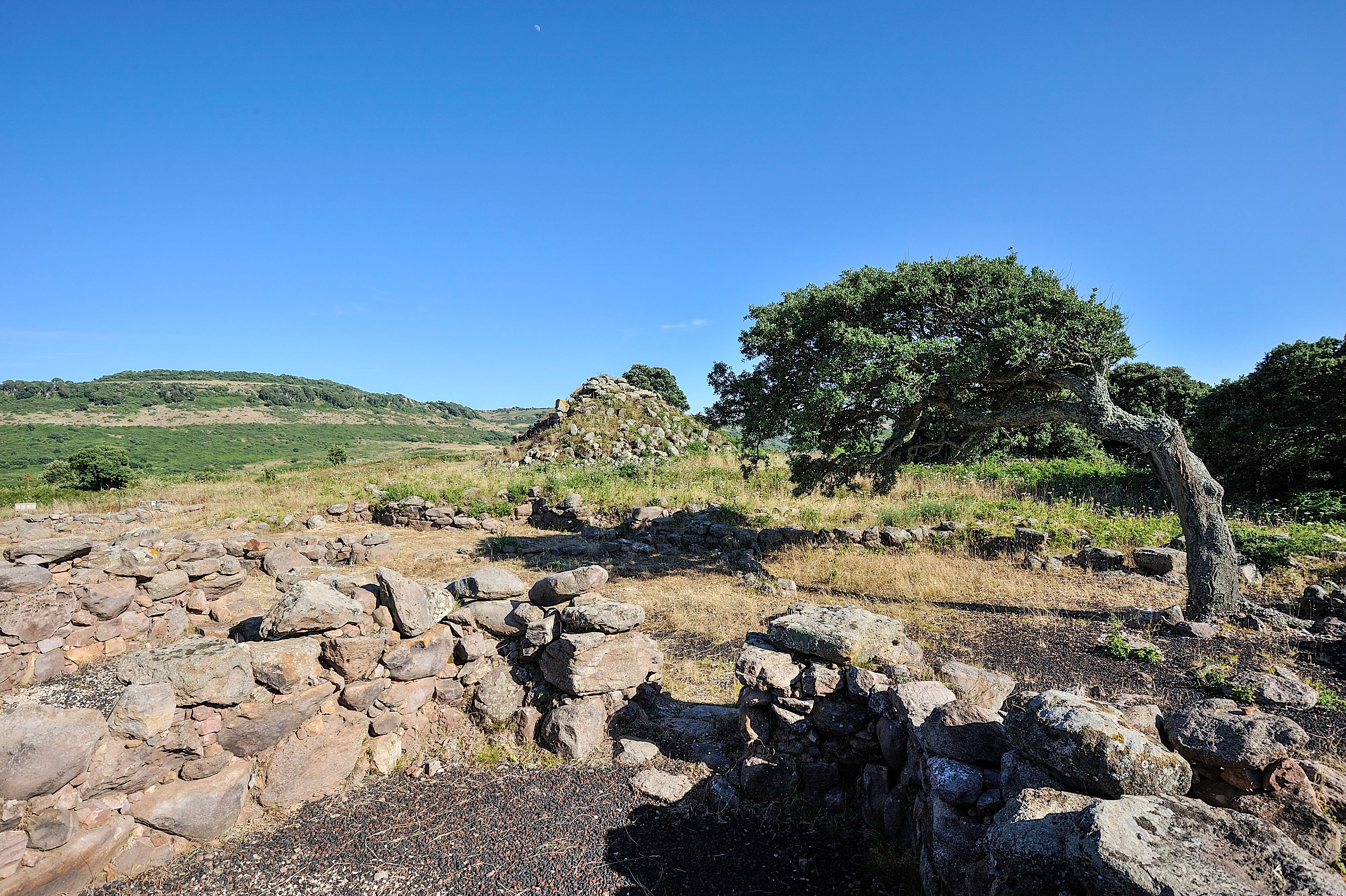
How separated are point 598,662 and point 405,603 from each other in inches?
82.8

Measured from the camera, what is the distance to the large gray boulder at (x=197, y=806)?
13.7 feet

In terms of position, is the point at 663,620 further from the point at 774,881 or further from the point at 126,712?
the point at 126,712

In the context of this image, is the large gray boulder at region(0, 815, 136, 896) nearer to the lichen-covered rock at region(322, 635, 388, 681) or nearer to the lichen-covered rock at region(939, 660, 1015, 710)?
the lichen-covered rock at region(322, 635, 388, 681)

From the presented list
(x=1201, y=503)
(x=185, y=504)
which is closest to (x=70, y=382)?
(x=185, y=504)

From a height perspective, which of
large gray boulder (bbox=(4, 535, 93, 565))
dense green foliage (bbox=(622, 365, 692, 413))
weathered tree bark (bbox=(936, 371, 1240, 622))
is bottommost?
large gray boulder (bbox=(4, 535, 93, 565))

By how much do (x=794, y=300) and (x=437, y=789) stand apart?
10.8 metres

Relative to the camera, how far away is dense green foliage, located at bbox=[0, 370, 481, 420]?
101 m

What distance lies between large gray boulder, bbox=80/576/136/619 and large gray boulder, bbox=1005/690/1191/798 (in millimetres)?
8915

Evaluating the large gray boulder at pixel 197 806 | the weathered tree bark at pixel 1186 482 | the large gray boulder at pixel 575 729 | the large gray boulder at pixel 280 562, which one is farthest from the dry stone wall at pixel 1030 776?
the large gray boulder at pixel 280 562

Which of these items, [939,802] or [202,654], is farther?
[202,654]

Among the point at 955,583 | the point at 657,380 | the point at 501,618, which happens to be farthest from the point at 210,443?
the point at 955,583

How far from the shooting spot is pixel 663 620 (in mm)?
9383

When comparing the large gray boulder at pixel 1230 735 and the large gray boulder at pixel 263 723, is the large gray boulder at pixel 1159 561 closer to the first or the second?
the large gray boulder at pixel 1230 735

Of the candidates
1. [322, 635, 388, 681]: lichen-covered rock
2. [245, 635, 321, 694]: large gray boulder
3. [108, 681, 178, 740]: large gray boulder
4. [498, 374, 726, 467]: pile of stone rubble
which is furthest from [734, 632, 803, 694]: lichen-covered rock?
[498, 374, 726, 467]: pile of stone rubble
